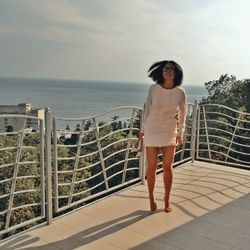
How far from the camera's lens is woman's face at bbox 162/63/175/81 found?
10.3ft

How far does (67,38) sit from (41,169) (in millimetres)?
45936

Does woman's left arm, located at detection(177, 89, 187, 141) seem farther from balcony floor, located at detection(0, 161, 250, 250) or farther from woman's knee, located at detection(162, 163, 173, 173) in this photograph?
balcony floor, located at detection(0, 161, 250, 250)

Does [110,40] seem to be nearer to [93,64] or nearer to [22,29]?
[93,64]

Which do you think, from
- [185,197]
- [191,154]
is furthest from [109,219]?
[191,154]

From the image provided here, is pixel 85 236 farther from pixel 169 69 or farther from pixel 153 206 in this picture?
pixel 169 69

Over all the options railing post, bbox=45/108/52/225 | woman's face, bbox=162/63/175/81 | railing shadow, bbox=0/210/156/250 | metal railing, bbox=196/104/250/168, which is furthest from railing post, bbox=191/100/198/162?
railing post, bbox=45/108/52/225

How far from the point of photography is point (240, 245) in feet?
9.04

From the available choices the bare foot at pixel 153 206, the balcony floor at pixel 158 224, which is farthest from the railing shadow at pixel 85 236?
the bare foot at pixel 153 206

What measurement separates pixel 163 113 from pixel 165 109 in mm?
40

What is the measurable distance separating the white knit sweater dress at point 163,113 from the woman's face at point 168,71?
106 millimetres

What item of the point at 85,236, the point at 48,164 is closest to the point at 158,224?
the point at 85,236

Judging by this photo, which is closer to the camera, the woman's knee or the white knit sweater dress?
the white knit sweater dress

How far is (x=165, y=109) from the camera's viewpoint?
3.17 m

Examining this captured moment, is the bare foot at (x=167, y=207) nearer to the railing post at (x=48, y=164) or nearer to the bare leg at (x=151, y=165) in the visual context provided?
the bare leg at (x=151, y=165)
